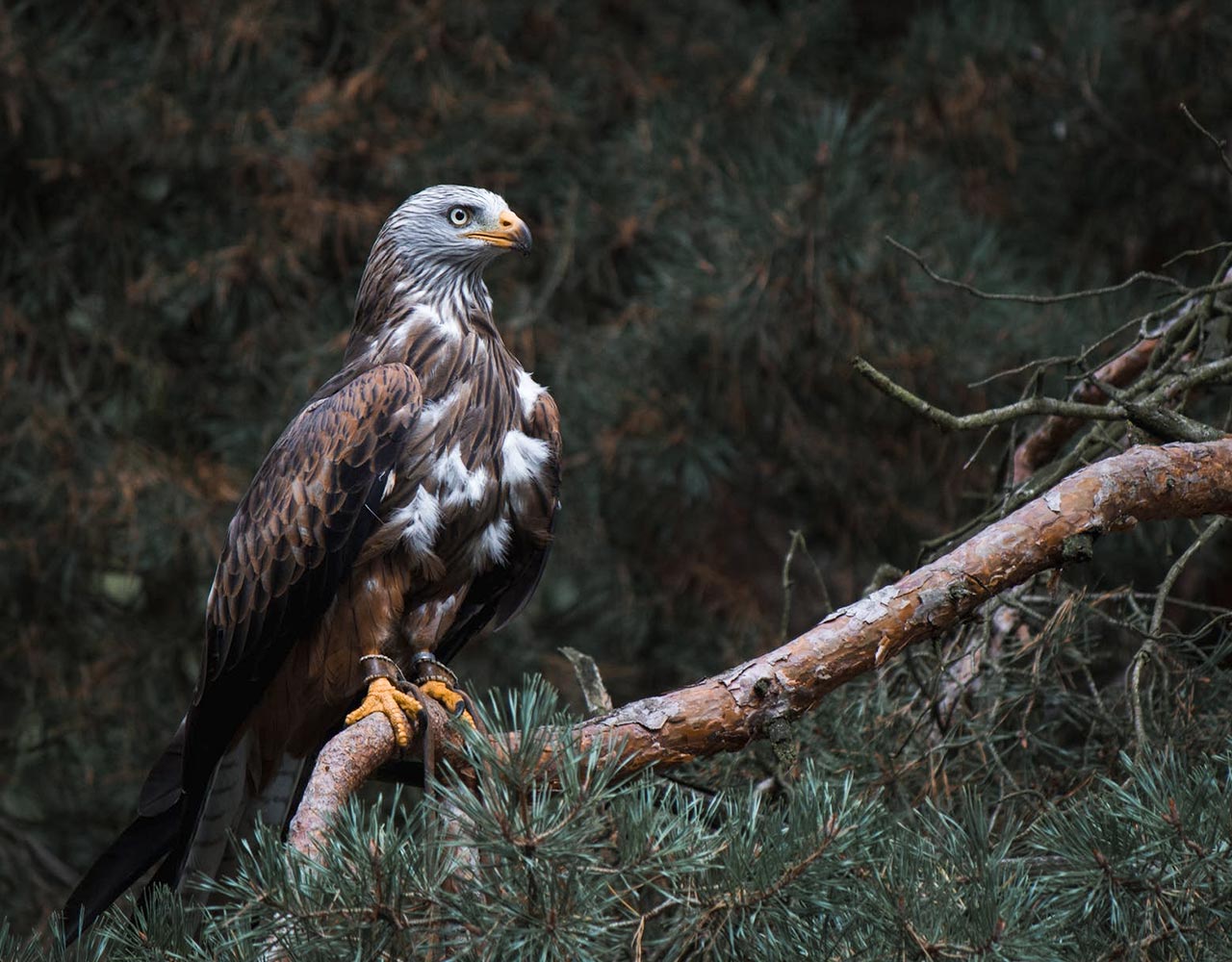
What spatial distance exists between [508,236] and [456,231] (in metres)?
0.13

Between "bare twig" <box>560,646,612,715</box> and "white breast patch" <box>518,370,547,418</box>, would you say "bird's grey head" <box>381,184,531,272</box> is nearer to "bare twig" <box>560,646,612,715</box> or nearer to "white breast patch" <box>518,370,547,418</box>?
"white breast patch" <box>518,370,547,418</box>

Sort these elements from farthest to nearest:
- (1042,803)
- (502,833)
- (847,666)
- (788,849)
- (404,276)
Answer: (404,276) → (1042,803) → (847,666) → (788,849) → (502,833)

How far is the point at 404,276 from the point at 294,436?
54 cm

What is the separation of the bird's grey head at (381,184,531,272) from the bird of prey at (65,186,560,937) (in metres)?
0.10

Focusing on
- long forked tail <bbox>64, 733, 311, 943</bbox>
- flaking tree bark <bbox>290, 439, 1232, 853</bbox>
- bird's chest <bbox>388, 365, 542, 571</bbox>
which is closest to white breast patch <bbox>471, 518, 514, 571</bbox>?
bird's chest <bbox>388, 365, 542, 571</bbox>

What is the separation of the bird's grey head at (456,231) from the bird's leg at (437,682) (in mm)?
1002

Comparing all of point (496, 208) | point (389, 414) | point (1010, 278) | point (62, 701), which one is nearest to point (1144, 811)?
point (389, 414)

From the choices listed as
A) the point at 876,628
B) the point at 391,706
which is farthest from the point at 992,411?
the point at 391,706

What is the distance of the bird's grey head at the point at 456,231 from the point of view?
343 cm

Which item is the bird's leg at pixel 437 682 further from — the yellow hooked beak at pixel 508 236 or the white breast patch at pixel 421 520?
the yellow hooked beak at pixel 508 236

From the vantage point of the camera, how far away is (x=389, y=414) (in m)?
3.01

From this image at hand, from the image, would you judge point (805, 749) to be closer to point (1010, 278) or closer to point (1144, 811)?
point (1144, 811)

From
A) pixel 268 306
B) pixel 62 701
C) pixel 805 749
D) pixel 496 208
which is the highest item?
pixel 496 208

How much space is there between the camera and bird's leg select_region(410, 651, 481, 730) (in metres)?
2.85
